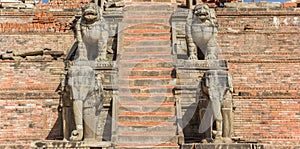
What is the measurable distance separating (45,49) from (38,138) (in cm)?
336

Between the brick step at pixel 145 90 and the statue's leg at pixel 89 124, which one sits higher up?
the brick step at pixel 145 90

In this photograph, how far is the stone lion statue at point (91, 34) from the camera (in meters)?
14.0

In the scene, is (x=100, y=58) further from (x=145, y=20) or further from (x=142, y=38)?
(x=145, y=20)

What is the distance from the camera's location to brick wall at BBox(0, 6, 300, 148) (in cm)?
1484

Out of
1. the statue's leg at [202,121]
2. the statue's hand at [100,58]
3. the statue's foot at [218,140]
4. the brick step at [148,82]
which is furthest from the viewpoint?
the statue's hand at [100,58]

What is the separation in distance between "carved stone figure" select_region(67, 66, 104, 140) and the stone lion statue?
1.78 m

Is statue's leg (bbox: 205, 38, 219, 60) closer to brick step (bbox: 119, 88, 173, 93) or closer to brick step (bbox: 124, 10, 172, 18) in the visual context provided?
brick step (bbox: 119, 88, 173, 93)

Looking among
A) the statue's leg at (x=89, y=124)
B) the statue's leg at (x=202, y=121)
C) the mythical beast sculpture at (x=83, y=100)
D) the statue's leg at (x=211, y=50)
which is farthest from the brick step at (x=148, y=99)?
the statue's leg at (x=211, y=50)

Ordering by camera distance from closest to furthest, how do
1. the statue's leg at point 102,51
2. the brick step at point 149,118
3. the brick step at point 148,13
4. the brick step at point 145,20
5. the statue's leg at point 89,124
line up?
1. the statue's leg at point 89,124
2. the brick step at point 149,118
3. the statue's leg at point 102,51
4. the brick step at point 145,20
5. the brick step at point 148,13

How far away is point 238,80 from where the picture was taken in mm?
16344

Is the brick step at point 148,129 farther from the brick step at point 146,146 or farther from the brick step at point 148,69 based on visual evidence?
the brick step at point 148,69

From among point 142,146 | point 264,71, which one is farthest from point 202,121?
point 264,71

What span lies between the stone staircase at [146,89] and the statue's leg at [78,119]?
93 cm

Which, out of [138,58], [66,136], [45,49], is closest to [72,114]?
[66,136]
